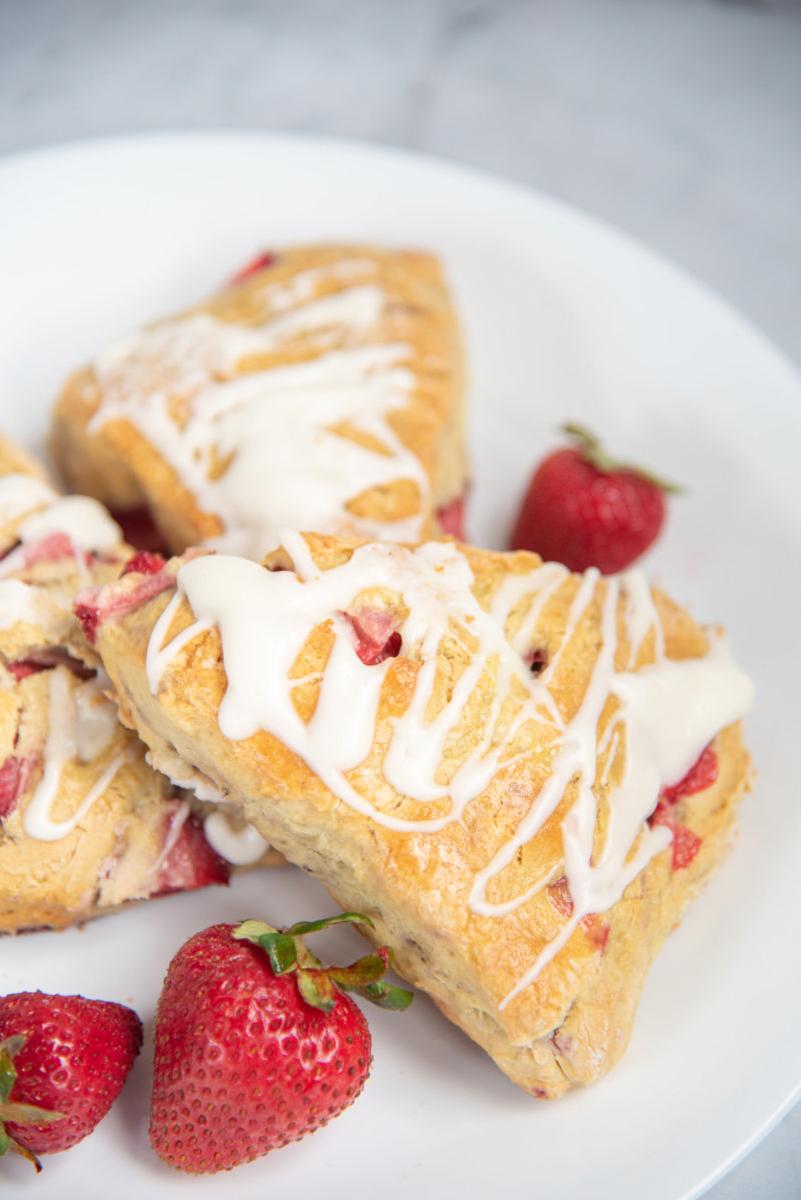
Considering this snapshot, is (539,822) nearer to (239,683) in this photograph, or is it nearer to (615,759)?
(615,759)

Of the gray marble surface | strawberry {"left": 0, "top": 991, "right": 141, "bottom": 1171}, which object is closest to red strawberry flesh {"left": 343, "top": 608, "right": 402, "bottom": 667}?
strawberry {"left": 0, "top": 991, "right": 141, "bottom": 1171}

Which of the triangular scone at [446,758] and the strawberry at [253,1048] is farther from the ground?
the triangular scone at [446,758]

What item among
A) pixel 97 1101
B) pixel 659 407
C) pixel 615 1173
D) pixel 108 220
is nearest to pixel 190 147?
pixel 108 220

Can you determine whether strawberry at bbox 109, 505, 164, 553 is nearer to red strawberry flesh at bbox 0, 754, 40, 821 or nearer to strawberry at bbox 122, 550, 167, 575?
strawberry at bbox 122, 550, 167, 575

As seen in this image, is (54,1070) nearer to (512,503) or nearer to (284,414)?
(284,414)

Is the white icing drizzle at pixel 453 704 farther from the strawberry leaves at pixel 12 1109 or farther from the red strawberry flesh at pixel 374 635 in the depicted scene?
the strawberry leaves at pixel 12 1109

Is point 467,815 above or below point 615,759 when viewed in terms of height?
below

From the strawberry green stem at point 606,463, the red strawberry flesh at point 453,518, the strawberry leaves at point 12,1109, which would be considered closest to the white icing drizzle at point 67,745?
the strawberry leaves at point 12,1109
